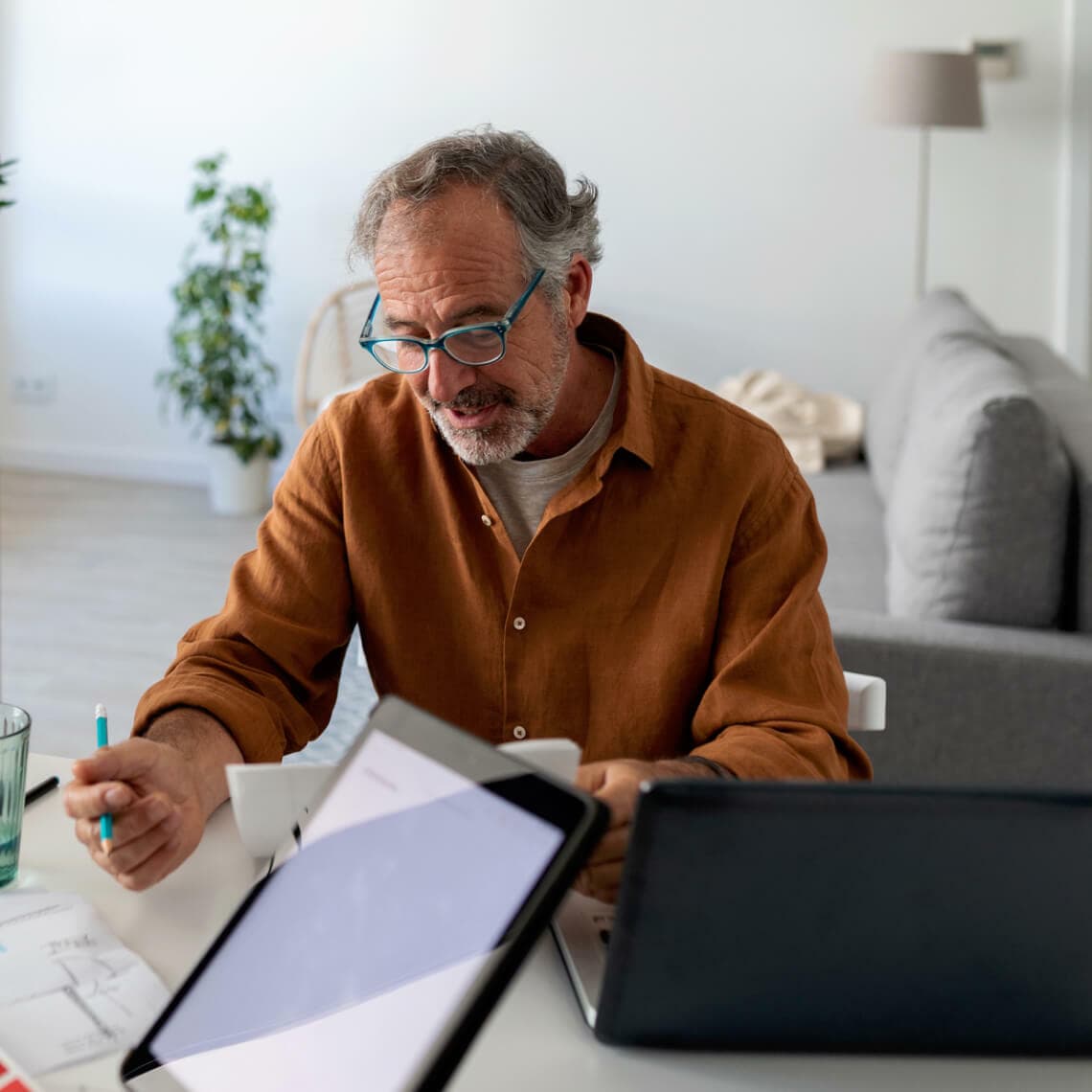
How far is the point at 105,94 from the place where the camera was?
4734 mm

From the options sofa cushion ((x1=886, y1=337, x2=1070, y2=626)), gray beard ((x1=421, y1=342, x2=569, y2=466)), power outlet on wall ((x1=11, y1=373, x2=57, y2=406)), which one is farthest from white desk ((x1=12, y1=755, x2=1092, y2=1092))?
power outlet on wall ((x1=11, y1=373, x2=57, y2=406))

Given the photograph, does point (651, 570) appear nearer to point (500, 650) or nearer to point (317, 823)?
point (500, 650)

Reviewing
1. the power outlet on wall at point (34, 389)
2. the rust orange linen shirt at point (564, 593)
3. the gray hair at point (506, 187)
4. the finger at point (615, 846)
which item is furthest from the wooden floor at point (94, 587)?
the finger at point (615, 846)

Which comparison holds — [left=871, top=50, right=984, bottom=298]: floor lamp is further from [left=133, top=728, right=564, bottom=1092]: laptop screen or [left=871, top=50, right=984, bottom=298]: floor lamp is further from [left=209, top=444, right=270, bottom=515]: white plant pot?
[left=133, top=728, right=564, bottom=1092]: laptop screen

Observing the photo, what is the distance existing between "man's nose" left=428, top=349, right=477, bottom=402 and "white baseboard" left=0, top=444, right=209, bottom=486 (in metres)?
3.79

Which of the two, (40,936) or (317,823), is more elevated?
(317,823)

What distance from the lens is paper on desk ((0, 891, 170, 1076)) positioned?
0.81 metres

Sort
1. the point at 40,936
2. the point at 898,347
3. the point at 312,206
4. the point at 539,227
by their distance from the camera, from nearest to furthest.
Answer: the point at 40,936
the point at 539,227
the point at 898,347
the point at 312,206

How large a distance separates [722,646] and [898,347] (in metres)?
2.77

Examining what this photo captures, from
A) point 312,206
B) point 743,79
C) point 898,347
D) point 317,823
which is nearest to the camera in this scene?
point 317,823

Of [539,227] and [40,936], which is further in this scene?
[539,227]

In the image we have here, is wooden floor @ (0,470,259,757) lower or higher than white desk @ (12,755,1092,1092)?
A: lower

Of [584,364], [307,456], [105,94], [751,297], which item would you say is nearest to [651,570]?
[584,364]

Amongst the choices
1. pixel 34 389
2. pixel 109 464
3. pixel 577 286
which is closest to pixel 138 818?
pixel 577 286
